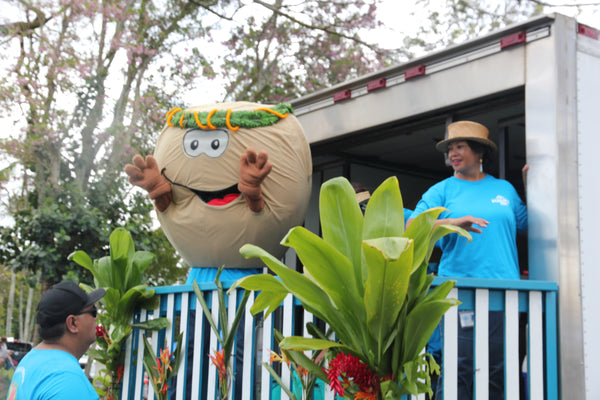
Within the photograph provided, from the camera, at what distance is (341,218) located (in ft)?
9.44

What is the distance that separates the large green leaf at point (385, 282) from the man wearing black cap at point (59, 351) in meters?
1.18

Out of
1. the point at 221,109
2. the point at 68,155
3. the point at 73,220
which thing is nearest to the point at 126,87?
the point at 68,155

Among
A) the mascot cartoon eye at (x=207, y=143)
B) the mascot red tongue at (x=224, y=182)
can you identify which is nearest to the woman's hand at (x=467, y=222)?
the mascot red tongue at (x=224, y=182)

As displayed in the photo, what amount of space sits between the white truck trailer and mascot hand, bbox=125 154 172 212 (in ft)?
5.18

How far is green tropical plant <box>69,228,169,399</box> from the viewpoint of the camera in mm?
4703

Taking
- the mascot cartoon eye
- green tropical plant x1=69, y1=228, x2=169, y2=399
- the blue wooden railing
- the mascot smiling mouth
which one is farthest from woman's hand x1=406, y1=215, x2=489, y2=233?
green tropical plant x1=69, y1=228, x2=169, y2=399

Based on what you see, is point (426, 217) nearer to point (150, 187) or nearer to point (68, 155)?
point (150, 187)

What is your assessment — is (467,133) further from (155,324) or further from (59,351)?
(59,351)

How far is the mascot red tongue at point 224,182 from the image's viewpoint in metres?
4.85

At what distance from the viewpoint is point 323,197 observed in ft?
9.44

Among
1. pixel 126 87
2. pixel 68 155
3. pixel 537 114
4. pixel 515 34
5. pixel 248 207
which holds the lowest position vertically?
pixel 248 207

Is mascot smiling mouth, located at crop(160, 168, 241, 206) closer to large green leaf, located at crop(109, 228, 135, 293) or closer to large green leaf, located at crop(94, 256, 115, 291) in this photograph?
large green leaf, located at crop(109, 228, 135, 293)

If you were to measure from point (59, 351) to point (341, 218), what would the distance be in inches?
52.6

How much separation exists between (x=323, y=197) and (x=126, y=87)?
10.2 m
